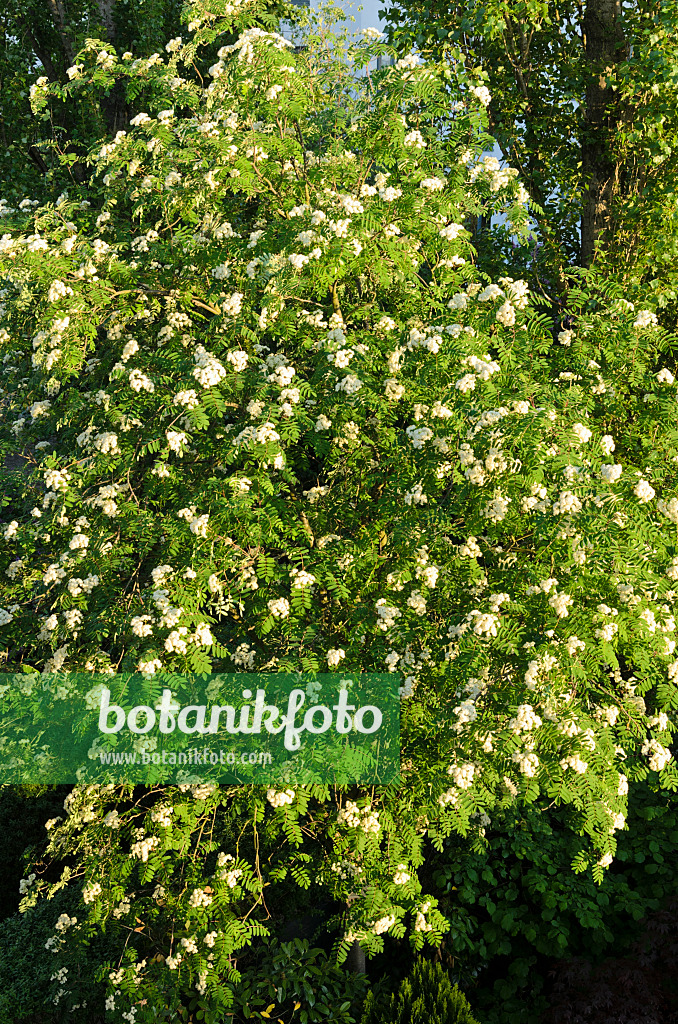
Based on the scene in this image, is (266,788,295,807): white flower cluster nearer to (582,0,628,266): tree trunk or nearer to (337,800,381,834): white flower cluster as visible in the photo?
(337,800,381,834): white flower cluster

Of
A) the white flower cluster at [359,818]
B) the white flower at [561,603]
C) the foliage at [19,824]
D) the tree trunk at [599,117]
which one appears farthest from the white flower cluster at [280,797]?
the tree trunk at [599,117]

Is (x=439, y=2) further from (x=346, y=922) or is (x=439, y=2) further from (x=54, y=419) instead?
(x=346, y=922)

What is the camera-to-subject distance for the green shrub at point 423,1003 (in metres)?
6.06

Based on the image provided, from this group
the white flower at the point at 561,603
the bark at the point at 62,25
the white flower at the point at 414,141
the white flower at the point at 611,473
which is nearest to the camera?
the white flower at the point at 561,603

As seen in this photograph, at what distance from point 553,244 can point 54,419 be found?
5.65 meters

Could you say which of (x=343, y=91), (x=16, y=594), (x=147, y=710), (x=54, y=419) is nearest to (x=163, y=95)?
(x=343, y=91)

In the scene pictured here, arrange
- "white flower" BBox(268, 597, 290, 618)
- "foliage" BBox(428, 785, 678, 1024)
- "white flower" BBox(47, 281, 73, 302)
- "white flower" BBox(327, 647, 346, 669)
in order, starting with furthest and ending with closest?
"foliage" BBox(428, 785, 678, 1024) → "white flower" BBox(47, 281, 73, 302) → "white flower" BBox(268, 597, 290, 618) → "white flower" BBox(327, 647, 346, 669)

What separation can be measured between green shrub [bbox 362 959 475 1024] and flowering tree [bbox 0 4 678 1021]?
23.8 inches

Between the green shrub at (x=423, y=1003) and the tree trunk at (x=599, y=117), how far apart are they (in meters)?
6.94

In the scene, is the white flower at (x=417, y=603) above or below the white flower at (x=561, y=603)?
above

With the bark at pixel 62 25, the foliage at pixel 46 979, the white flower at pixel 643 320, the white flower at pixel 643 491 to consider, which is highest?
the bark at pixel 62 25

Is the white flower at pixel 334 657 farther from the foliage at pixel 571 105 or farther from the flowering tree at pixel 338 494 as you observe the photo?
the foliage at pixel 571 105

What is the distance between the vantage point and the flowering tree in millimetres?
4945

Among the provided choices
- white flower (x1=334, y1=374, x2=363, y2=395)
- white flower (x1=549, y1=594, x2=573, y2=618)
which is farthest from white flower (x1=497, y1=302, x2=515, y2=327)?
white flower (x1=549, y1=594, x2=573, y2=618)
